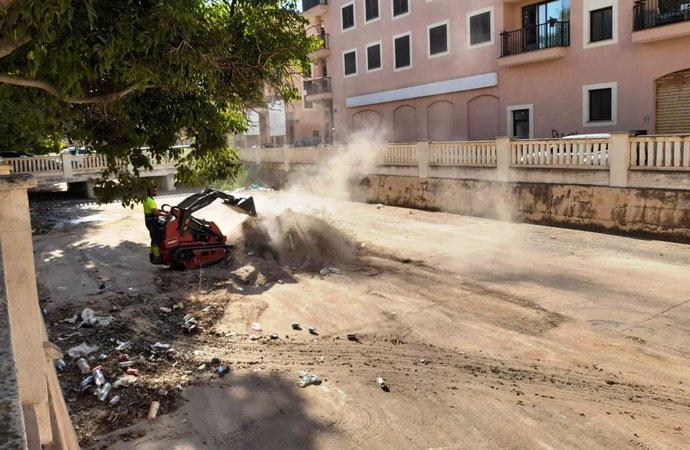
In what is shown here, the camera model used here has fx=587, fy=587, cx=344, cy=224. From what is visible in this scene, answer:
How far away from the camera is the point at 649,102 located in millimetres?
19234

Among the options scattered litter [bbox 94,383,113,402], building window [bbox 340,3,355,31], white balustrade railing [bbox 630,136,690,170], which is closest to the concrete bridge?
building window [bbox 340,3,355,31]

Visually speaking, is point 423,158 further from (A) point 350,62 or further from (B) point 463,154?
(A) point 350,62

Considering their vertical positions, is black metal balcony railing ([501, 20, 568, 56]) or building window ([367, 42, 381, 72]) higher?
building window ([367, 42, 381, 72])

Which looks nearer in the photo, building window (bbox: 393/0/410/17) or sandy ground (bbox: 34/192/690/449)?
sandy ground (bbox: 34/192/690/449)

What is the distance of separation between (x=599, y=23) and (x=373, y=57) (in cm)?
1314

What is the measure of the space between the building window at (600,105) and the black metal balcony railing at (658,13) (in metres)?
2.36

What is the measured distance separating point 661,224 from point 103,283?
11631 millimetres

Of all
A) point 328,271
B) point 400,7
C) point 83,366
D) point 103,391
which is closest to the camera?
point 103,391

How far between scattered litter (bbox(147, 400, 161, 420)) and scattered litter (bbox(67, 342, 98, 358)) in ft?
6.11

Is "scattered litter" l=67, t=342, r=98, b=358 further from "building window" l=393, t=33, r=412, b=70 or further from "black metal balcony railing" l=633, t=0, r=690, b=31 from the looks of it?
"building window" l=393, t=33, r=412, b=70

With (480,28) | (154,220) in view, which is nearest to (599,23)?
(480,28)

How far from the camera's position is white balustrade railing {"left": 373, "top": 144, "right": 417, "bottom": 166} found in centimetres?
2020

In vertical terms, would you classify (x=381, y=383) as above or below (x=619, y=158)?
below

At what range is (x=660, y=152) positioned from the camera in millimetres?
12938
